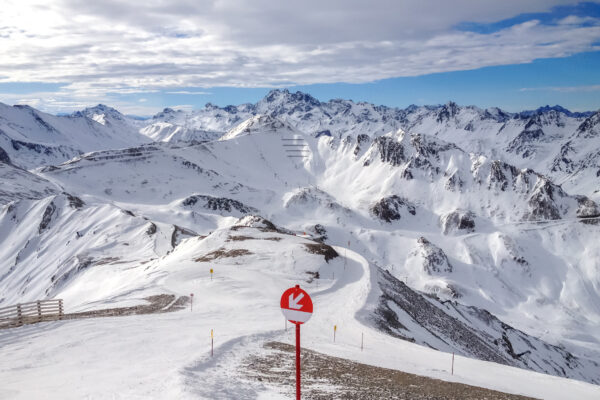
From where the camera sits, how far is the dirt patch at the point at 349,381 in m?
16.5

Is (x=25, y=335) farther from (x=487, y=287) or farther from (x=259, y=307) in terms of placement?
(x=487, y=287)

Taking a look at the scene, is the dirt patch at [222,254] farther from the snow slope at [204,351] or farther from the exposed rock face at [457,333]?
the exposed rock face at [457,333]

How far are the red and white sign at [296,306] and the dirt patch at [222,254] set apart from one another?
4803 cm

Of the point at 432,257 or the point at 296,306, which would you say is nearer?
the point at 296,306

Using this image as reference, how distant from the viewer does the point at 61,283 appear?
284 ft

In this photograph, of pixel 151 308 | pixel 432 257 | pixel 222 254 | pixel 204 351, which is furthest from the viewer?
pixel 432 257

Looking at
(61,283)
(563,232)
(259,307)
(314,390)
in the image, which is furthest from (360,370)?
(563,232)

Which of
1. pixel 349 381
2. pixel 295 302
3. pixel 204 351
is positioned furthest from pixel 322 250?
pixel 295 302

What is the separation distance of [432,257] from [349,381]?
169829 mm

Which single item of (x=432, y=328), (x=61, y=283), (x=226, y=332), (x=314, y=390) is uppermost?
(x=314, y=390)

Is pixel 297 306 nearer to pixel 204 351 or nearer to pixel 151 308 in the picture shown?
pixel 204 351

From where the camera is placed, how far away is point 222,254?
58.7m

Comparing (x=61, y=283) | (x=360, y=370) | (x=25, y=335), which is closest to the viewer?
(x=360, y=370)

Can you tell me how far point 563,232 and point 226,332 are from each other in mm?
218350
